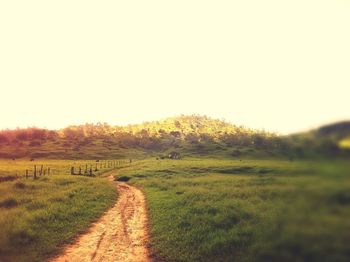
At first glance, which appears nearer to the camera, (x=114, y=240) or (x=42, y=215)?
(x=114, y=240)

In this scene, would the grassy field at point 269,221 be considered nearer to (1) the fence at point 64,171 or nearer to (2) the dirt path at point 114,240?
(2) the dirt path at point 114,240

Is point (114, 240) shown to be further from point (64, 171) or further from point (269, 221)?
point (64, 171)

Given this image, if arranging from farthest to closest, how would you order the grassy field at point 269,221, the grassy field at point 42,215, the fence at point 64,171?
the fence at point 64,171
the grassy field at point 42,215
the grassy field at point 269,221

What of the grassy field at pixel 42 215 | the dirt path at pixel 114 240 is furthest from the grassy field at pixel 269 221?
the grassy field at pixel 42 215

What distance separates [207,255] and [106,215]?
513 inches

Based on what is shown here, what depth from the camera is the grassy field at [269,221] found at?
23.3 ft

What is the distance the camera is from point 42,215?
73.0 ft

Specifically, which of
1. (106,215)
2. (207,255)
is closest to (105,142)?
(106,215)

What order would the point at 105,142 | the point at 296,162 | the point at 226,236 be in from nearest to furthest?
the point at 296,162 < the point at 226,236 < the point at 105,142

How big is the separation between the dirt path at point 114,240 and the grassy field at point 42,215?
95 centimetres

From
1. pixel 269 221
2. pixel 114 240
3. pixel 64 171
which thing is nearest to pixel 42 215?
pixel 114 240

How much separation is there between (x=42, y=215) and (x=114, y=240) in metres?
6.67

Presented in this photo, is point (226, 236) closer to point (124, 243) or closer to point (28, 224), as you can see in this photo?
point (124, 243)

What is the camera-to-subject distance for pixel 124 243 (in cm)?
1875
